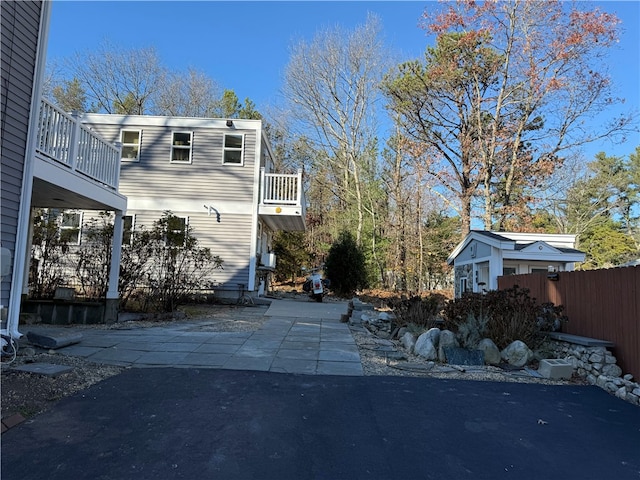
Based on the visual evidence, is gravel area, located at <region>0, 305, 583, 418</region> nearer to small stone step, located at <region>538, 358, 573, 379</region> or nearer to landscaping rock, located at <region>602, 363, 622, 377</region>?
small stone step, located at <region>538, 358, 573, 379</region>

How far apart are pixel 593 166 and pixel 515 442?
32.9 meters

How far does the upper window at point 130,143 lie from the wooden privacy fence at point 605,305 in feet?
41.2

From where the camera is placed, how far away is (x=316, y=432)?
3258mm

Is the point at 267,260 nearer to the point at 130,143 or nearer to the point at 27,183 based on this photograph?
the point at 130,143

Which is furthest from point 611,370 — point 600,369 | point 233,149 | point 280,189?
point 233,149

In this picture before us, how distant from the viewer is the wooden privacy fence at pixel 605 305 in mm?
4965

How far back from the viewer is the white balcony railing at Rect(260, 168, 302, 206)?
535 inches

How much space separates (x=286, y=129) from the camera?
2652 centimetres

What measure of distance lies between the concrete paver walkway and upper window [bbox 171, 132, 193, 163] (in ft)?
23.3

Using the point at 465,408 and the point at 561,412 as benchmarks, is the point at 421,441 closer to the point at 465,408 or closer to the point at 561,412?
the point at 465,408

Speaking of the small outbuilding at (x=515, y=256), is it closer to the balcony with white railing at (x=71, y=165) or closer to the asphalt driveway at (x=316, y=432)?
the asphalt driveway at (x=316, y=432)

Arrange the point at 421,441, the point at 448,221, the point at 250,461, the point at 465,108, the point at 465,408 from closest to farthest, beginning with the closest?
the point at 250,461
the point at 421,441
the point at 465,408
the point at 465,108
the point at 448,221

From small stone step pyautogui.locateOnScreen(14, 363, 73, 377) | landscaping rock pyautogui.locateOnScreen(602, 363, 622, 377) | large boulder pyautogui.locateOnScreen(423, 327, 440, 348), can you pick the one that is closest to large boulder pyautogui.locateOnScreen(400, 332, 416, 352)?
large boulder pyautogui.locateOnScreen(423, 327, 440, 348)

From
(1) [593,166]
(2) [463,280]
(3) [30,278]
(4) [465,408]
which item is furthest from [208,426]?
(1) [593,166]
